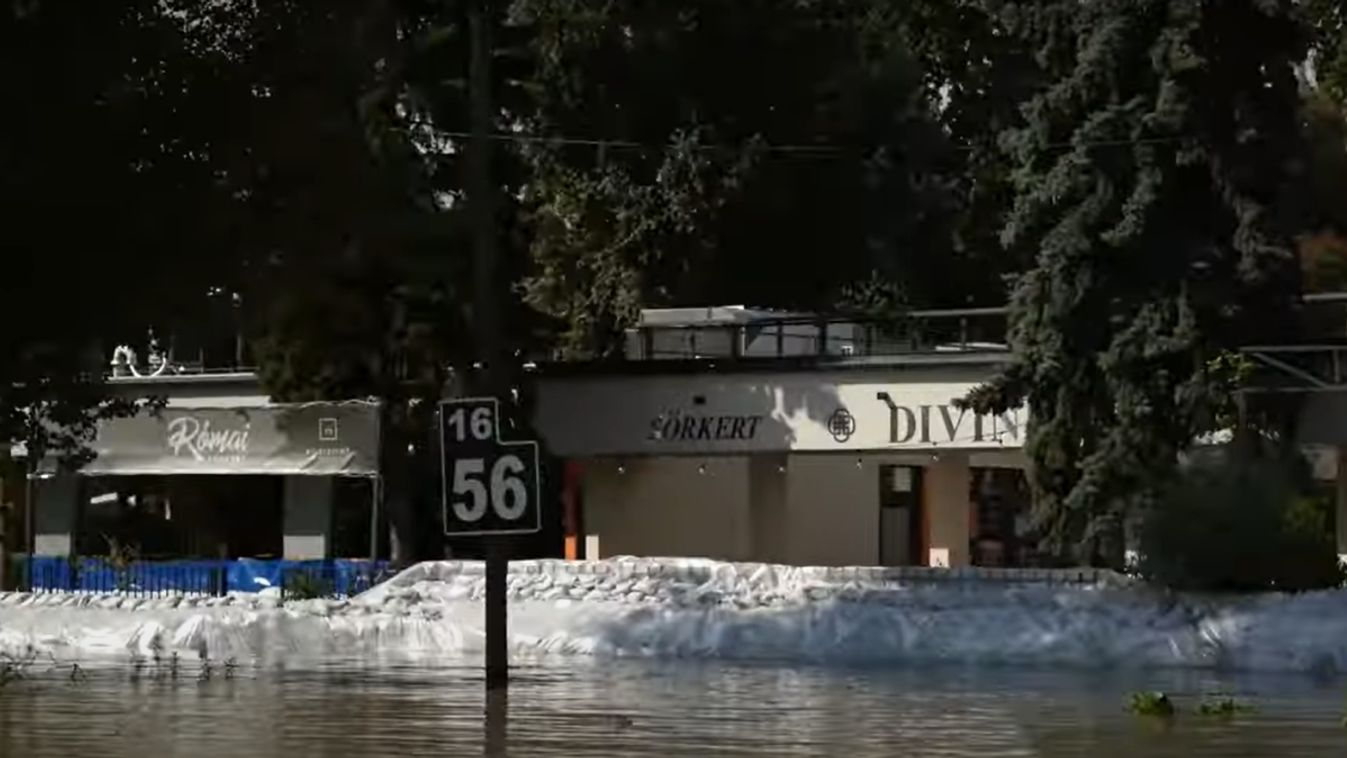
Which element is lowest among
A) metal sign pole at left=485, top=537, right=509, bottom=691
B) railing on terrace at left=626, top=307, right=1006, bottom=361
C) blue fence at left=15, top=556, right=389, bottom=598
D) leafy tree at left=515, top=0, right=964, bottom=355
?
metal sign pole at left=485, top=537, right=509, bottom=691

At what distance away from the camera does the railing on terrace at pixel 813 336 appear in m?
42.5

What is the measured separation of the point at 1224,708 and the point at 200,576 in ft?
→ 74.8

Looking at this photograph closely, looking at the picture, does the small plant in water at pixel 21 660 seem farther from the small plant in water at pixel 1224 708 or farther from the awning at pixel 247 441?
the small plant in water at pixel 1224 708

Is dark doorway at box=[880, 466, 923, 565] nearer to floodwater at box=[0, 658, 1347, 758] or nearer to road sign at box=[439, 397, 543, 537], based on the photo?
floodwater at box=[0, 658, 1347, 758]

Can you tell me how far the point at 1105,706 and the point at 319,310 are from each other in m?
8.74

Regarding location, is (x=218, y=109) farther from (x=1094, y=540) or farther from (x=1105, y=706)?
(x=1094, y=540)

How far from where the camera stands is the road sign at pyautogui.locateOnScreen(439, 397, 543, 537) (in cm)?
2209

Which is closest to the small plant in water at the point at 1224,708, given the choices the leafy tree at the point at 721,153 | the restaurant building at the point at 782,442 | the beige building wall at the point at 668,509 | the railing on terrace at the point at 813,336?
the restaurant building at the point at 782,442

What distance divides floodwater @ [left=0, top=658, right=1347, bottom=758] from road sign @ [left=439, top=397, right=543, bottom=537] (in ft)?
5.27

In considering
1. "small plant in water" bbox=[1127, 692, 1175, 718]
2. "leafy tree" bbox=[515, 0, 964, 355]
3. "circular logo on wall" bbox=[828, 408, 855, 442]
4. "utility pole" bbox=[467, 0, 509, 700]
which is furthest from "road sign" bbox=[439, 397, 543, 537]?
"leafy tree" bbox=[515, 0, 964, 355]

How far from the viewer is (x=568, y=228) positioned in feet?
157

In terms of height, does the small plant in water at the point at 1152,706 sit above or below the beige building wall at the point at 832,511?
below

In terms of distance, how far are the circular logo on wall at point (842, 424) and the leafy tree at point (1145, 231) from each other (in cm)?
522

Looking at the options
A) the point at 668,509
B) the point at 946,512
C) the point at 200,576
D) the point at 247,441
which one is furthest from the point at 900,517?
the point at 200,576
